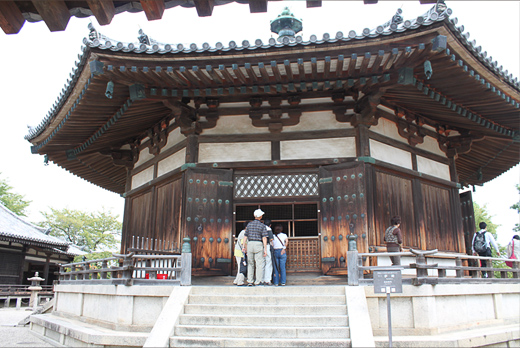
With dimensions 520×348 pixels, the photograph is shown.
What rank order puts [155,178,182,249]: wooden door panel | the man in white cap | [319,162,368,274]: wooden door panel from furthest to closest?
[155,178,182,249]: wooden door panel, [319,162,368,274]: wooden door panel, the man in white cap

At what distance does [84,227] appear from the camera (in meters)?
46.8

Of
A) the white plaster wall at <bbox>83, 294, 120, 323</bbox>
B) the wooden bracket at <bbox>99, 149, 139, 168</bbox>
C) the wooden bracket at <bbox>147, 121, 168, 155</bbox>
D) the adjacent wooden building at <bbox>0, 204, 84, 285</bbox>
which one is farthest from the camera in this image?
the adjacent wooden building at <bbox>0, 204, 84, 285</bbox>

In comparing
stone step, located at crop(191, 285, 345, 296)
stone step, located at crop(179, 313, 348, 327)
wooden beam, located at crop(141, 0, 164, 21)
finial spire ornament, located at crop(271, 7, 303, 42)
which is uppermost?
finial spire ornament, located at crop(271, 7, 303, 42)

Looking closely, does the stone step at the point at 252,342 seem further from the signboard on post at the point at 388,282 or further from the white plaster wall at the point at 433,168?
the white plaster wall at the point at 433,168

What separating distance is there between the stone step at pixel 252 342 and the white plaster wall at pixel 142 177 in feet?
21.0

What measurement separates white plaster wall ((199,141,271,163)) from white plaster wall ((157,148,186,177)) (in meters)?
0.55

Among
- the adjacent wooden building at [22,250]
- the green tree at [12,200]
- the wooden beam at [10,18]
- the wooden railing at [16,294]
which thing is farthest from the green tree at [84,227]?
the wooden beam at [10,18]

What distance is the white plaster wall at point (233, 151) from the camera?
10.5 meters

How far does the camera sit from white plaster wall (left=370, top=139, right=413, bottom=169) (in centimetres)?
1028

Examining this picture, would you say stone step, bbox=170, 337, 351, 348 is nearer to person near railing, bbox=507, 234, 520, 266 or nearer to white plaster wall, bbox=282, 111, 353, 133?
white plaster wall, bbox=282, 111, 353, 133

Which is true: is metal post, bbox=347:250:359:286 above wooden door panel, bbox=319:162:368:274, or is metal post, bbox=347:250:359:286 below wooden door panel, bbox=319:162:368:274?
below

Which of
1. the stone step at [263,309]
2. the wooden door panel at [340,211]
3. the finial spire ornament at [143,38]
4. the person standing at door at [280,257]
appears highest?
the finial spire ornament at [143,38]

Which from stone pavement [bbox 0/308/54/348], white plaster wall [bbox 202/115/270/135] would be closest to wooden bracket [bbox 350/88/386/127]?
white plaster wall [bbox 202/115/270/135]

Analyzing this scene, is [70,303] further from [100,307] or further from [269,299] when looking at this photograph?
A: [269,299]
